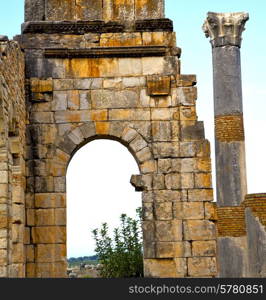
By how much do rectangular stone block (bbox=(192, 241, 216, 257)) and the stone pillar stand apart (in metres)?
2.69

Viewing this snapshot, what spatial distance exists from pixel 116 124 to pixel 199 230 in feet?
7.66

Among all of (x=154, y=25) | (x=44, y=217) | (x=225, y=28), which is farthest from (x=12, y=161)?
(x=225, y=28)

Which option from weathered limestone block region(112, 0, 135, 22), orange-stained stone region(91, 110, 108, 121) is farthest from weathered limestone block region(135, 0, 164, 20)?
orange-stained stone region(91, 110, 108, 121)

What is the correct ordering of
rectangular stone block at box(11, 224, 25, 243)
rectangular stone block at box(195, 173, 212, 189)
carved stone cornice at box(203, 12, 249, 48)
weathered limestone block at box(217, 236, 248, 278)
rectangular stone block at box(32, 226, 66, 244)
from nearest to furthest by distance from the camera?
rectangular stone block at box(11, 224, 25, 243) → rectangular stone block at box(32, 226, 66, 244) → rectangular stone block at box(195, 173, 212, 189) → weathered limestone block at box(217, 236, 248, 278) → carved stone cornice at box(203, 12, 249, 48)

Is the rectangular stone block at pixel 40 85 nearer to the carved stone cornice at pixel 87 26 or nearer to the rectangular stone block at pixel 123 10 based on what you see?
the carved stone cornice at pixel 87 26

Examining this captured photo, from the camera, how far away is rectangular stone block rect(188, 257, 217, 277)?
12641 millimetres

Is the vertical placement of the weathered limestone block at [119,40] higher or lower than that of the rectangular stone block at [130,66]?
higher

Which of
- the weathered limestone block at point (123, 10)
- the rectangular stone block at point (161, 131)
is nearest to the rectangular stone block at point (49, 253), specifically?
the rectangular stone block at point (161, 131)

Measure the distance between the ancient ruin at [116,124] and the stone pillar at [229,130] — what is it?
2620mm

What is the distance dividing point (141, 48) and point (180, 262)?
12.6ft

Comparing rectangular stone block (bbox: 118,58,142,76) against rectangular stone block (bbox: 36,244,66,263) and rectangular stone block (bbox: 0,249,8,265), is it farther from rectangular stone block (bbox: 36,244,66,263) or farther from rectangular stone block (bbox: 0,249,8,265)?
rectangular stone block (bbox: 0,249,8,265)

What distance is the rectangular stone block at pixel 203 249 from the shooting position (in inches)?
500
